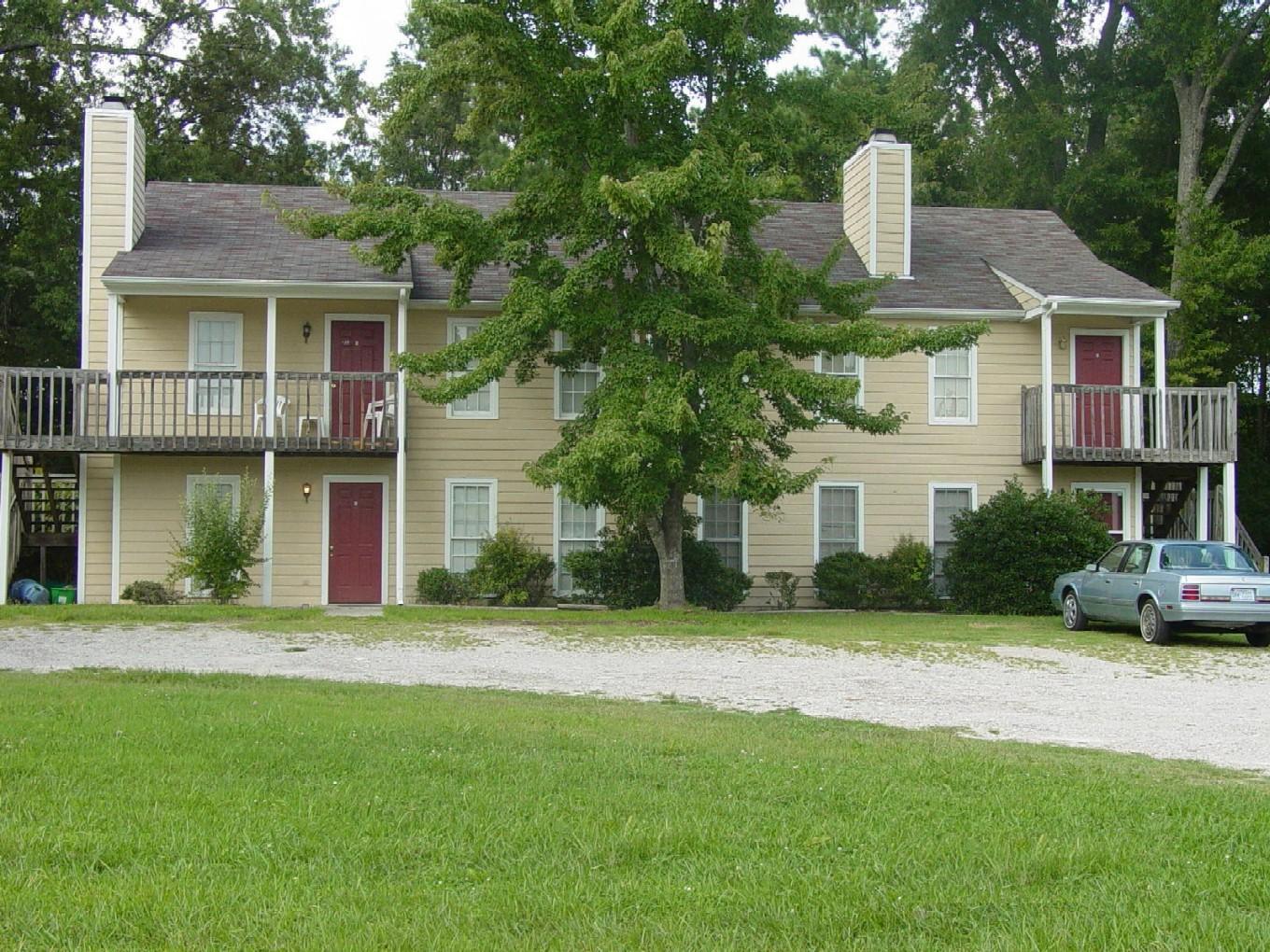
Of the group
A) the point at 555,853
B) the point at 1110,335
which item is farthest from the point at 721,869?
the point at 1110,335

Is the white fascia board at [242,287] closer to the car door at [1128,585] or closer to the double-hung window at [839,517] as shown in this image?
the double-hung window at [839,517]

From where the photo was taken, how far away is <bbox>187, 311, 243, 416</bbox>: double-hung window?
23.6 metres

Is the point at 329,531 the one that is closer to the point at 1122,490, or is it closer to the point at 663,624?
the point at 663,624

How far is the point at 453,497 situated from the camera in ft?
79.9

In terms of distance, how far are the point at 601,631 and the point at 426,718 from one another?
9.19 meters

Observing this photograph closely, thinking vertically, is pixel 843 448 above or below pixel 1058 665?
above

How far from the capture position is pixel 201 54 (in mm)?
36375

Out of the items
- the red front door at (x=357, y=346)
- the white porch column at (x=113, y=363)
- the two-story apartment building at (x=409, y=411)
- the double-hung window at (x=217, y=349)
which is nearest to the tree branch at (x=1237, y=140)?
the two-story apartment building at (x=409, y=411)

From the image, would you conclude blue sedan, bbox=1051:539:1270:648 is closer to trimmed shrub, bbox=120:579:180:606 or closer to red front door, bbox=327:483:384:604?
red front door, bbox=327:483:384:604

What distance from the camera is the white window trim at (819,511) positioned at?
82.2 feet

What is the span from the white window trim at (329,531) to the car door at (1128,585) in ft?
38.2

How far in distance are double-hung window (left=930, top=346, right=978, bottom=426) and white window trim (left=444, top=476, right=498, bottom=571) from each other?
7930mm

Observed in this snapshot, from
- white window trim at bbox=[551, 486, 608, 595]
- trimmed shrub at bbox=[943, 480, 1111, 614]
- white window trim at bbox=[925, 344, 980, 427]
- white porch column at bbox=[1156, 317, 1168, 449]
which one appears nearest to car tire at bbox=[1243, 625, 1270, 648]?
trimmed shrub at bbox=[943, 480, 1111, 614]

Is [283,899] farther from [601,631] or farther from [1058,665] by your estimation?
[601,631]
